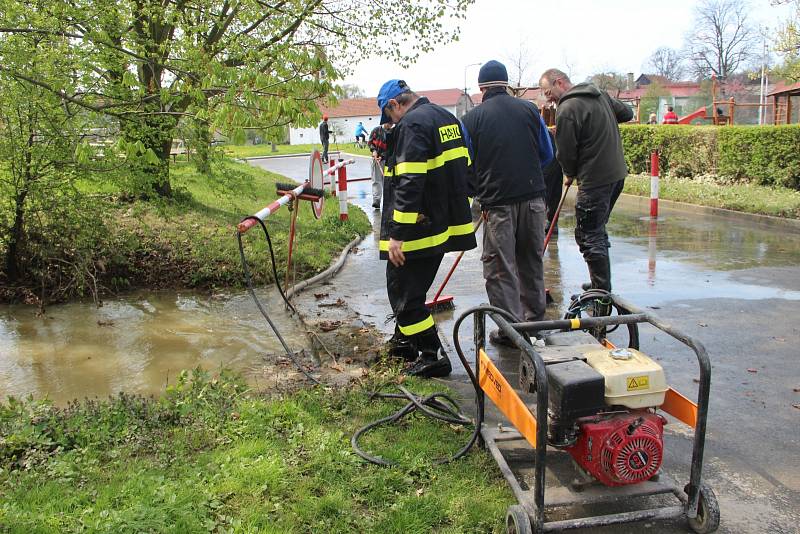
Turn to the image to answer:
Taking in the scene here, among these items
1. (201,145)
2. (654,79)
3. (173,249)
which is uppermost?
(654,79)

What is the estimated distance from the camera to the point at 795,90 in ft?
73.5

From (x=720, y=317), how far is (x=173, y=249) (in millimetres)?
6348

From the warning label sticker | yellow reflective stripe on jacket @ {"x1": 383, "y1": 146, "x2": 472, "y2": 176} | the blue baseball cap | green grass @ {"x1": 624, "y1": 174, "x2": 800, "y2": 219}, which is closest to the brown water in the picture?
yellow reflective stripe on jacket @ {"x1": 383, "y1": 146, "x2": 472, "y2": 176}

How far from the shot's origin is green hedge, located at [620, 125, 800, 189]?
14461mm

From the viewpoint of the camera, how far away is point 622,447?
10.2 feet

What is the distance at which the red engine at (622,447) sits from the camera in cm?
312

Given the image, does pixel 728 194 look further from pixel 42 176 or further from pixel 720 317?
pixel 42 176

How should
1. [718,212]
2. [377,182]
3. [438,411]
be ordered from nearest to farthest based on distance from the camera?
[438,411] → [718,212] → [377,182]

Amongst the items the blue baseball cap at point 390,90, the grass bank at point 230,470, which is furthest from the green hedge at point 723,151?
the grass bank at point 230,470

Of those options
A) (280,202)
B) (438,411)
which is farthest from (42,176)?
(438,411)

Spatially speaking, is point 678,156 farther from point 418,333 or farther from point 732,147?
point 418,333

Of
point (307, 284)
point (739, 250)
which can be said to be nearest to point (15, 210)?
point (307, 284)

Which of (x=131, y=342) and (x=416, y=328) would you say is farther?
(x=131, y=342)

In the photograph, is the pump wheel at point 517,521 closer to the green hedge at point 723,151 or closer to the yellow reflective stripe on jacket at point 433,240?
the yellow reflective stripe on jacket at point 433,240
